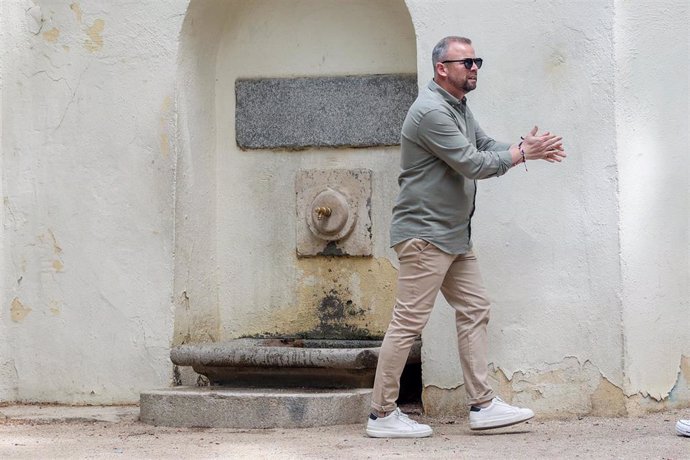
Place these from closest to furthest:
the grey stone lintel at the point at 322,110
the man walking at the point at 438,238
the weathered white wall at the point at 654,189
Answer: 1. the man walking at the point at 438,238
2. the weathered white wall at the point at 654,189
3. the grey stone lintel at the point at 322,110

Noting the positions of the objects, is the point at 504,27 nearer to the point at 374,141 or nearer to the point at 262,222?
the point at 374,141

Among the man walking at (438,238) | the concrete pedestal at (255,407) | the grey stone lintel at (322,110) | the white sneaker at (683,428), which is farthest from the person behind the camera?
the grey stone lintel at (322,110)

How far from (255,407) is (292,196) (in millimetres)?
1498

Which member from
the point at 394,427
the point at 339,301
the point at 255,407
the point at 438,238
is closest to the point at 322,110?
the point at 339,301

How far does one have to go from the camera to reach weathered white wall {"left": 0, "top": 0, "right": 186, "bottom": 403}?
22.8ft

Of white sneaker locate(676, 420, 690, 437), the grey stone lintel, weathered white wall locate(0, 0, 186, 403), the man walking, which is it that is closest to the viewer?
white sneaker locate(676, 420, 690, 437)

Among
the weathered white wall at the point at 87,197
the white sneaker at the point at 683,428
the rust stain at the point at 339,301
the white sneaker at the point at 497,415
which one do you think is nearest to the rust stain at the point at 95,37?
the weathered white wall at the point at 87,197

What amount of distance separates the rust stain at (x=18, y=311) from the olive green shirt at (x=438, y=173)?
2.43 m

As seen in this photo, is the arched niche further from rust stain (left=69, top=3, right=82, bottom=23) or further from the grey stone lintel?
rust stain (left=69, top=3, right=82, bottom=23)

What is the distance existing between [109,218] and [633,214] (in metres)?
2.80

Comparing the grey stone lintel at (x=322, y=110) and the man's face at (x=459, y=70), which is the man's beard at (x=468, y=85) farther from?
the grey stone lintel at (x=322, y=110)

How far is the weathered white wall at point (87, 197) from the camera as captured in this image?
6949 millimetres

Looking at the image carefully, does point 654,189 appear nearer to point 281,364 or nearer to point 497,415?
point 497,415

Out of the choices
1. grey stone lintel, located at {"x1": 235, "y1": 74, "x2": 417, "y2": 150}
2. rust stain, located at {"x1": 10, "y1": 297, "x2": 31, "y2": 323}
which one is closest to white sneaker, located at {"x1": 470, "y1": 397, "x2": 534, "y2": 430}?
grey stone lintel, located at {"x1": 235, "y1": 74, "x2": 417, "y2": 150}
